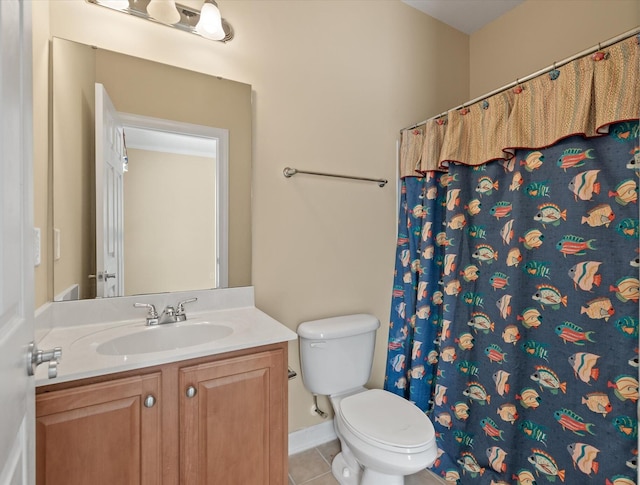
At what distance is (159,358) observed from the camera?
1.00m

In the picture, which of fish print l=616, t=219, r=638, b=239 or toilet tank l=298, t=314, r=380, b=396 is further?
toilet tank l=298, t=314, r=380, b=396

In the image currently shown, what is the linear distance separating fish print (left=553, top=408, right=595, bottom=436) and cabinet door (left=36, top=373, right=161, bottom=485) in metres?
1.49

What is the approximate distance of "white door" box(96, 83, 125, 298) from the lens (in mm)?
1330

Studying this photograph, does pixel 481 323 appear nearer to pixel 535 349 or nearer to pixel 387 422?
pixel 535 349

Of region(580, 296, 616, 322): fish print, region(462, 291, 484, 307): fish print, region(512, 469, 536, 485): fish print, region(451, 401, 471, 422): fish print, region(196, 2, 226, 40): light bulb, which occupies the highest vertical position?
region(196, 2, 226, 40): light bulb

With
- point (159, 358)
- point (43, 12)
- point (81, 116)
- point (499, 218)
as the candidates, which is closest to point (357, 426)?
point (159, 358)

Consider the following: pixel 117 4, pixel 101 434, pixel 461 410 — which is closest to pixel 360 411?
pixel 461 410

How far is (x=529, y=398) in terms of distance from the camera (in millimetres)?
1381

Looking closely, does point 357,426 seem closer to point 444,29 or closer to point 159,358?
point 159,358

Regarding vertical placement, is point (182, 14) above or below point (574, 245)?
above

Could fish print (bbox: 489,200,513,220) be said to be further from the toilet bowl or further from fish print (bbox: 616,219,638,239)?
the toilet bowl

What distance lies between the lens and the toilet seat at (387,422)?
1274mm

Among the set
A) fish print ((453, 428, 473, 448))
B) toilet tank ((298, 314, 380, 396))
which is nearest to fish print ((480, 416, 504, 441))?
fish print ((453, 428, 473, 448))

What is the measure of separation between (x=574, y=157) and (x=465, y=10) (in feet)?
4.97
